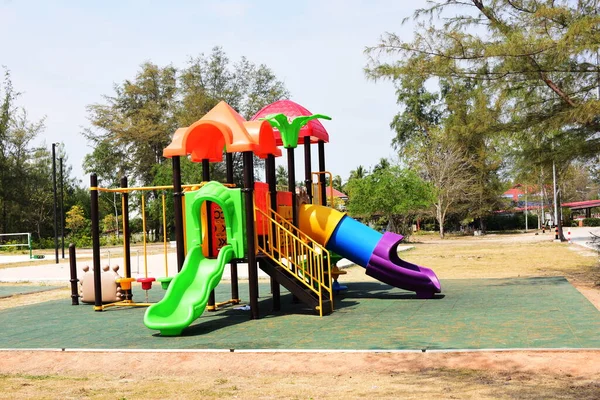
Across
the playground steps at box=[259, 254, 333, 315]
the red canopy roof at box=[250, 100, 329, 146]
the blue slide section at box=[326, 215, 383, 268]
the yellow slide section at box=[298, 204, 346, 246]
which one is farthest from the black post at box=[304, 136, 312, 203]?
the playground steps at box=[259, 254, 333, 315]

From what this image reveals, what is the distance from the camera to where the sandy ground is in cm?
590

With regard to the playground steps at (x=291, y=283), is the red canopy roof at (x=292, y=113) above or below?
above

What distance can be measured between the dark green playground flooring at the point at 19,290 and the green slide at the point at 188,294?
8.05 metres

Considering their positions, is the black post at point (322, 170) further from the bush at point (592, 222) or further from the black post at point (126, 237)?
the bush at point (592, 222)

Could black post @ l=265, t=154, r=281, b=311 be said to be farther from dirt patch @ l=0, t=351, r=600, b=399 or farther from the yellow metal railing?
dirt patch @ l=0, t=351, r=600, b=399

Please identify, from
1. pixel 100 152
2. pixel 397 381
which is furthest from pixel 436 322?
pixel 100 152

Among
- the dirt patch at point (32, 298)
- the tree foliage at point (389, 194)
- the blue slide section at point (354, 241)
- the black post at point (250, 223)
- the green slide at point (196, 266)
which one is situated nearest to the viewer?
the green slide at point (196, 266)

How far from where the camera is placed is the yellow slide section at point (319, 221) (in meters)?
12.4

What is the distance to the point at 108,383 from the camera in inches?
264

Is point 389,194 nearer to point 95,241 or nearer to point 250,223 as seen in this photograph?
point 95,241

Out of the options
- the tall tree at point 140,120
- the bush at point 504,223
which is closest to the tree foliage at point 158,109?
the tall tree at point 140,120

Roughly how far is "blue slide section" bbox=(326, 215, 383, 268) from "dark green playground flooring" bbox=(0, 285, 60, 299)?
8.70 m

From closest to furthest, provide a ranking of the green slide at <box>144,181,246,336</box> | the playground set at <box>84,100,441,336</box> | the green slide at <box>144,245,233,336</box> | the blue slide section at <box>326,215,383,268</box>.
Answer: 1. the green slide at <box>144,245,233,336</box>
2. the green slide at <box>144,181,246,336</box>
3. the playground set at <box>84,100,441,336</box>
4. the blue slide section at <box>326,215,383,268</box>

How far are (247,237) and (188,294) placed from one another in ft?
4.27
